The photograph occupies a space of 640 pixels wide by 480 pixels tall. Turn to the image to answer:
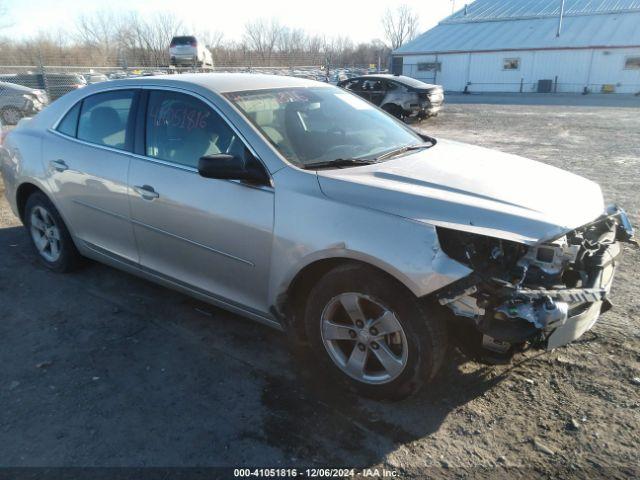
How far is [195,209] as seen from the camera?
3.13m

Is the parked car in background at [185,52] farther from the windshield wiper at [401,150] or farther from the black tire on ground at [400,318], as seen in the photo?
the black tire on ground at [400,318]

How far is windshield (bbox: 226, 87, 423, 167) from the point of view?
3141 mm

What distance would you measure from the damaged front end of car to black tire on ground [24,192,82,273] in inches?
135

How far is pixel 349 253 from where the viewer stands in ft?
8.38

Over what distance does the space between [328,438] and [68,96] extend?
368 cm

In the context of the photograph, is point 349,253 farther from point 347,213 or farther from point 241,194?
point 241,194

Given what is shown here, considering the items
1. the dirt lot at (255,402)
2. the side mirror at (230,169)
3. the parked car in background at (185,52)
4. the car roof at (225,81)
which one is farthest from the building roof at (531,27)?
the side mirror at (230,169)

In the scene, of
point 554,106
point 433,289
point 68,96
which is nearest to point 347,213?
point 433,289

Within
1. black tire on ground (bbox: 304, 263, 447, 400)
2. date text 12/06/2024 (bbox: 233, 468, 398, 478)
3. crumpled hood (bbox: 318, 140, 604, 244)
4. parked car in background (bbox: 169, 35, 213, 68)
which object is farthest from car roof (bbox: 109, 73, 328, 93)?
parked car in background (bbox: 169, 35, 213, 68)

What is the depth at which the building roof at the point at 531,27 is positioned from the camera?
32.9 m

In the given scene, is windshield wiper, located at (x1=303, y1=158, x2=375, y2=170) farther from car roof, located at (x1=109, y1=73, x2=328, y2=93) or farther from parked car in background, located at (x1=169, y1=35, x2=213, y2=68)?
parked car in background, located at (x1=169, y1=35, x2=213, y2=68)

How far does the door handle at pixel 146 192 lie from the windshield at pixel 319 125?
82 cm

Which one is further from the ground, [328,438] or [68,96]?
[68,96]

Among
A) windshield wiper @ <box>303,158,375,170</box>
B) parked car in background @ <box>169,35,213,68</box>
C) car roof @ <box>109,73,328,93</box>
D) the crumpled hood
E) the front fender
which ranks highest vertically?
parked car in background @ <box>169,35,213,68</box>
